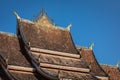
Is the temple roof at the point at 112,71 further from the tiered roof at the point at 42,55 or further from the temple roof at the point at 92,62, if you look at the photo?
the tiered roof at the point at 42,55

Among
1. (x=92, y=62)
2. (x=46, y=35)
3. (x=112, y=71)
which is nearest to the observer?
(x=46, y=35)

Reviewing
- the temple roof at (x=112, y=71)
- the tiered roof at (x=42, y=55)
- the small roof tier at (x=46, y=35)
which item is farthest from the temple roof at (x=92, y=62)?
the small roof tier at (x=46, y=35)

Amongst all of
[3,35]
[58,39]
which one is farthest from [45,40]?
[3,35]

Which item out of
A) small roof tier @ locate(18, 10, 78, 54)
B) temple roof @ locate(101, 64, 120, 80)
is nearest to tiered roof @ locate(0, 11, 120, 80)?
small roof tier @ locate(18, 10, 78, 54)

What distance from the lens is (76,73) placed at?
32.3 m

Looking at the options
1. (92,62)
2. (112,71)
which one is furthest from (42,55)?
(112,71)

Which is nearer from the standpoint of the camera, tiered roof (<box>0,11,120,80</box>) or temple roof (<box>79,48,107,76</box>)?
tiered roof (<box>0,11,120,80</box>)

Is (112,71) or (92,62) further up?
(92,62)

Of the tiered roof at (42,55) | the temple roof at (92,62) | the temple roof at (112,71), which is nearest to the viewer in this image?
the tiered roof at (42,55)

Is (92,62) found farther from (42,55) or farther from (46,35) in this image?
(42,55)

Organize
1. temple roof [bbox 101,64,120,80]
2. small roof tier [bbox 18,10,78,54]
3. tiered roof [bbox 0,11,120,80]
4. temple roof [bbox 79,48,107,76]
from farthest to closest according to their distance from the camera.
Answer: temple roof [bbox 101,64,120,80]
temple roof [bbox 79,48,107,76]
small roof tier [bbox 18,10,78,54]
tiered roof [bbox 0,11,120,80]

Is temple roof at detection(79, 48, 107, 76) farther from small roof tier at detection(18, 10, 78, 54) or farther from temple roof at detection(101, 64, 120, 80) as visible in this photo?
small roof tier at detection(18, 10, 78, 54)

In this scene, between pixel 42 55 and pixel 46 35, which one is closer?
pixel 42 55

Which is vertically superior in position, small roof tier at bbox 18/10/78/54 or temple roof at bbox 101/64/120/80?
small roof tier at bbox 18/10/78/54
